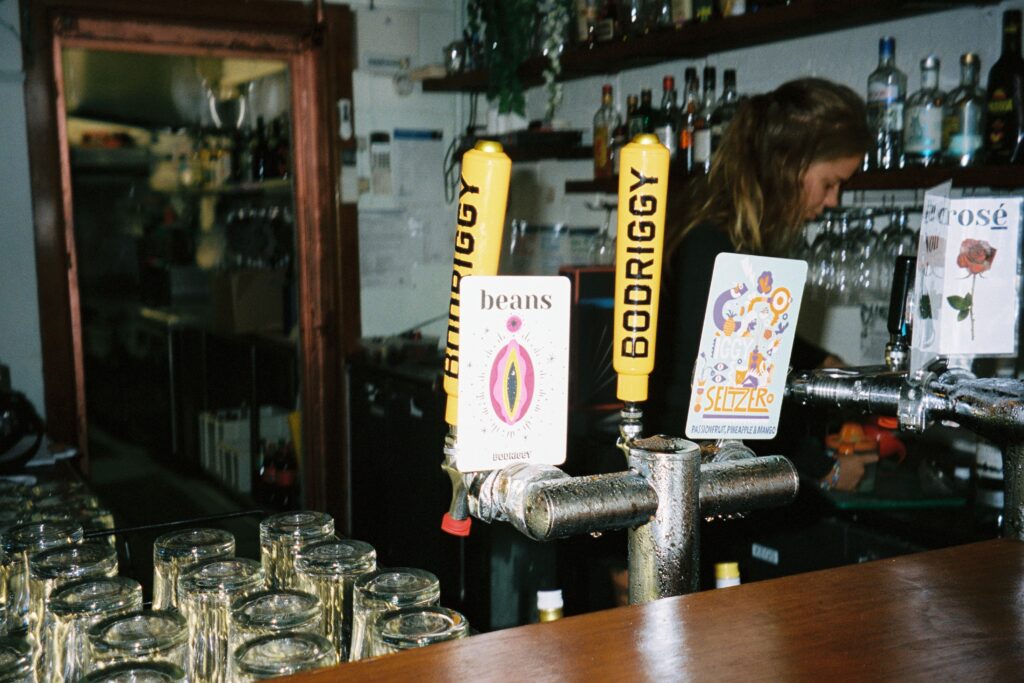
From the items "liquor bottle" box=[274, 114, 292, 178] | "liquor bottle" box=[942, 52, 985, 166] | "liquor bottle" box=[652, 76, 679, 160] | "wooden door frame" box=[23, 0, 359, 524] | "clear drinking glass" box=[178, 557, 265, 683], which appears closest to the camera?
"clear drinking glass" box=[178, 557, 265, 683]

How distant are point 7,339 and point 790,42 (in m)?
3.00

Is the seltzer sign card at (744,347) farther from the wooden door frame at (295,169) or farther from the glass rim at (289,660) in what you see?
the wooden door frame at (295,169)

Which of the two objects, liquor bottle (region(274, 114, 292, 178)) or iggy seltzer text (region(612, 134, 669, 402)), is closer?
iggy seltzer text (region(612, 134, 669, 402))

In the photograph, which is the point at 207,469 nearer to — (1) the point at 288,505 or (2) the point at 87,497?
(1) the point at 288,505

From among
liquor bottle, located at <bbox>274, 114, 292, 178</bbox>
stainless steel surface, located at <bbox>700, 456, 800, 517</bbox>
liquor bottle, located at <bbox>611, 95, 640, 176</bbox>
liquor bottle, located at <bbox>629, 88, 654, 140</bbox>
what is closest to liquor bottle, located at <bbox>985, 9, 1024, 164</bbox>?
liquor bottle, located at <bbox>629, 88, 654, 140</bbox>

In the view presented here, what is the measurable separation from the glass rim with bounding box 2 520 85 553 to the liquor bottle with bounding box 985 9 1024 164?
81.4 inches

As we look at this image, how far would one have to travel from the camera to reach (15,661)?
86 cm

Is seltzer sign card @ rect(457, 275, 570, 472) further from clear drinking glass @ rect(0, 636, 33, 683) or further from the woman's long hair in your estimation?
the woman's long hair

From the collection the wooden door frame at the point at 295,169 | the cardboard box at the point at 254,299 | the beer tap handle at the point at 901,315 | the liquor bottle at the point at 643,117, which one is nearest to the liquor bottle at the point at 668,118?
the liquor bottle at the point at 643,117

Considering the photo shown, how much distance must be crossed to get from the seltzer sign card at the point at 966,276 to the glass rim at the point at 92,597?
34.0 inches

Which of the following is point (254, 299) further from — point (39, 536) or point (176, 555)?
point (176, 555)

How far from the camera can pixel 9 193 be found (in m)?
3.57

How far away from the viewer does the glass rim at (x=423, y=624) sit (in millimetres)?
839

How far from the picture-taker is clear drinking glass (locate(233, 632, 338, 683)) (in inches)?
31.7
